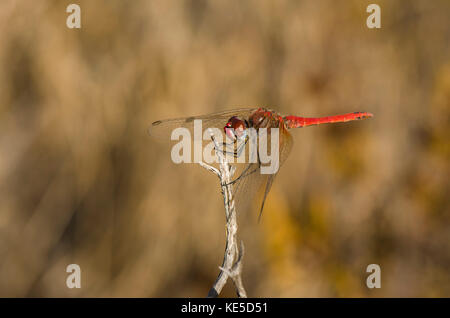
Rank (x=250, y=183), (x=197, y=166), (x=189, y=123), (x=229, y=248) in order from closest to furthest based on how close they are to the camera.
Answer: (x=229, y=248), (x=250, y=183), (x=189, y=123), (x=197, y=166)

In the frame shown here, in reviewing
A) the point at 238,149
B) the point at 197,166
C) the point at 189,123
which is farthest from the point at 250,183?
the point at 197,166

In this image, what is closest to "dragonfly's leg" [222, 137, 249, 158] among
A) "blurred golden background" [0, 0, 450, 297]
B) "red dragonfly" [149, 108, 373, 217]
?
"red dragonfly" [149, 108, 373, 217]

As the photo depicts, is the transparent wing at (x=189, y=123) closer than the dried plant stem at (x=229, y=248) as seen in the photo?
No

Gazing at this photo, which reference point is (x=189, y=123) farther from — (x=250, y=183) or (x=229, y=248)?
(x=229, y=248)

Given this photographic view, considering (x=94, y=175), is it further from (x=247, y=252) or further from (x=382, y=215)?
(x=382, y=215)

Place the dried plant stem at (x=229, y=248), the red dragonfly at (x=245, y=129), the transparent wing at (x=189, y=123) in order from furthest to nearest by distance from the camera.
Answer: the transparent wing at (x=189, y=123), the red dragonfly at (x=245, y=129), the dried plant stem at (x=229, y=248)

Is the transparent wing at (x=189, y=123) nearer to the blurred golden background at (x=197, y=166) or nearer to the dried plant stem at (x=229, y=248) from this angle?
the dried plant stem at (x=229, y=248)

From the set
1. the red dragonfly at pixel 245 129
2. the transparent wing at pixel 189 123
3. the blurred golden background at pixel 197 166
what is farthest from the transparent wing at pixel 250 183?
the blurred golden background at pixel 197 166
